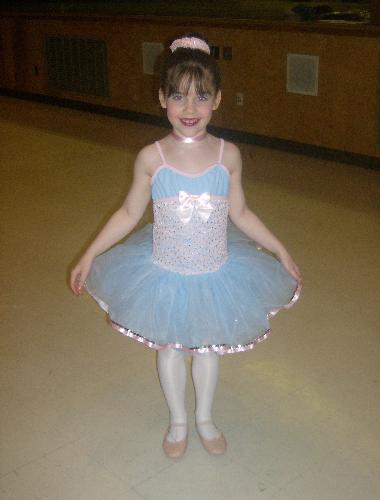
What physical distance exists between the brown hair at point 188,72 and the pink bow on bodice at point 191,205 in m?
0.25

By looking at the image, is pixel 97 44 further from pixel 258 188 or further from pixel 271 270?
pixel 271 270

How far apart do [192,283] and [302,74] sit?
3350mm

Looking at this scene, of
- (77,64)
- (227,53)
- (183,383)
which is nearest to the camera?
(183,383)

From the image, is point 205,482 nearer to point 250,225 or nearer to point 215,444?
point 215,444

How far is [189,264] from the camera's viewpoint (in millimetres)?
1710

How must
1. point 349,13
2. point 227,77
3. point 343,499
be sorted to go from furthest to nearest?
1. point 227,77
2. point 349,13
3. point 343,499

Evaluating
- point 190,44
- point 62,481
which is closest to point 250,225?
point 190,44

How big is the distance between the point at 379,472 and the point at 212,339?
1.86 feet

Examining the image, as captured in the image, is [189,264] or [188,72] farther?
[189,264]

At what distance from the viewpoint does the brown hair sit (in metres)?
1.57

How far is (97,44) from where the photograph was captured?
6.42 meters

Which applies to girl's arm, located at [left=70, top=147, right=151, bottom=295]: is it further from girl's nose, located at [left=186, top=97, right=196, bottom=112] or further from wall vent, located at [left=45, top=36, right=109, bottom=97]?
wall vent, located at [left=45, top=36, right=109, bottom=97]

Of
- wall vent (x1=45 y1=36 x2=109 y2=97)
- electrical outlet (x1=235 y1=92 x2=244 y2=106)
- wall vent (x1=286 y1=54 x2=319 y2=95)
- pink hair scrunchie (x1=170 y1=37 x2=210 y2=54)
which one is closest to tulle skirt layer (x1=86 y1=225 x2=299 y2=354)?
pink hair scrunchie (x1=170 y1=37 x2=210 y2=54)

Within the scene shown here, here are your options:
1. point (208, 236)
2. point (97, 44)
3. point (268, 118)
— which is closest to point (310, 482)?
point (208, 236)
